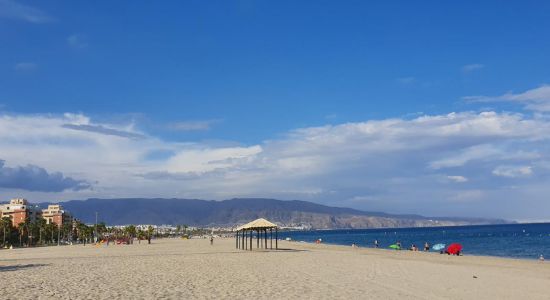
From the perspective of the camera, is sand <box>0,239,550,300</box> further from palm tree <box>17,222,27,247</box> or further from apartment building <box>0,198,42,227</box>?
apartment building <box>0,198,42,227</box>

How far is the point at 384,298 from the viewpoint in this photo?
13.6 meters

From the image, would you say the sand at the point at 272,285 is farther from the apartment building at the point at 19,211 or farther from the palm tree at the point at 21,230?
the apartment building at the point at 19,211

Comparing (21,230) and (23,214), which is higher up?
(23,214)

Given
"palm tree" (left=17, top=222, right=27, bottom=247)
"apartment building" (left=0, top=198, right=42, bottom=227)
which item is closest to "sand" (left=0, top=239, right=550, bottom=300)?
"palm tree" (left=17, top=222, right=27, bottom=247)

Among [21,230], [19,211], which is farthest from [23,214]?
[21,230]

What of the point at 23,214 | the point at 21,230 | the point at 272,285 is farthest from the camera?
the point at 23,214

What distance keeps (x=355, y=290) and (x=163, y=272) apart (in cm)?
875

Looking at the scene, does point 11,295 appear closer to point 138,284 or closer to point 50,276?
point 138,284

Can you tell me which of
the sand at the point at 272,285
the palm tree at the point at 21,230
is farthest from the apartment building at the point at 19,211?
the sand at the point at 272,285

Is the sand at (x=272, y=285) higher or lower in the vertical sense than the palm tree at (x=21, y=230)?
higher

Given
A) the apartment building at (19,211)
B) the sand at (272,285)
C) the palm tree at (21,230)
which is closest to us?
the sand at (272,285)

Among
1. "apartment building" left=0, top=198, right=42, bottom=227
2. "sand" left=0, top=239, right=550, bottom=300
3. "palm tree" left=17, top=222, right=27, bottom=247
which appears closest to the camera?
"sand" left=0, top=239, right=550, bottom=300

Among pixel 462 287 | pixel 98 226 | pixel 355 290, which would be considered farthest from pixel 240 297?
pixel 98 226

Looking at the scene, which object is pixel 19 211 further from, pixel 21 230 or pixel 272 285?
pixel 272 285
